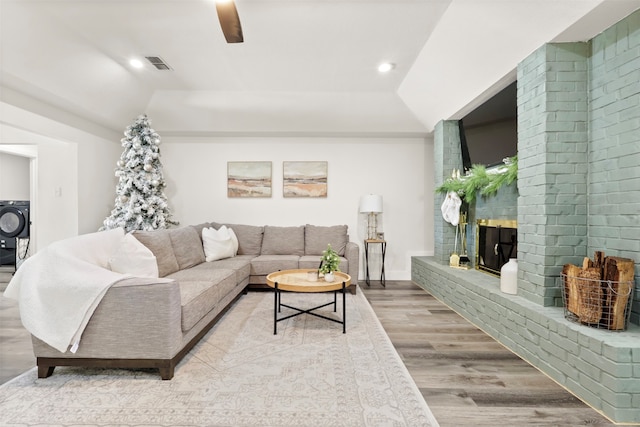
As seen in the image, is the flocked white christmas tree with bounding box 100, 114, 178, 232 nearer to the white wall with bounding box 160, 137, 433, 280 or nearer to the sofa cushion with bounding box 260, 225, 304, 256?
the white wall with bounding box 160, 137, 433, 280

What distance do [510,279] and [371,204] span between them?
8.10 ft

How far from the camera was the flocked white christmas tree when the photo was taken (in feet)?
15.3

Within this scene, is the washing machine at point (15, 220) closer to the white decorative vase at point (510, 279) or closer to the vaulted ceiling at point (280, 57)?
the vaulted ceiling at point (280, 57)

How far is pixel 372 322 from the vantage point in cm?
327

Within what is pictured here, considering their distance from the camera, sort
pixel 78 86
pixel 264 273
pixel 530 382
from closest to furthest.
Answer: pixel 530 382
pixel 78 86
pixel 264 273

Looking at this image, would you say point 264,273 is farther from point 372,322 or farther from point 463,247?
point 463,247

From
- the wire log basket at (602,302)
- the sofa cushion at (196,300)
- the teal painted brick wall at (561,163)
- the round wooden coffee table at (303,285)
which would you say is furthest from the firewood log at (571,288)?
the sofa cushion at (196,300)

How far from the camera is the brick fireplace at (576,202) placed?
1898mm

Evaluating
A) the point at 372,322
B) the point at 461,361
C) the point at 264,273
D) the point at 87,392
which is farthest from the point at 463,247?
the point at 87,392

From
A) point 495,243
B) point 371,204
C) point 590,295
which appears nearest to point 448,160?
point 371,204

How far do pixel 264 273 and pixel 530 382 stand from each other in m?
3.23

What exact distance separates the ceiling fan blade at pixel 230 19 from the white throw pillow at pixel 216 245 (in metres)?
2.79

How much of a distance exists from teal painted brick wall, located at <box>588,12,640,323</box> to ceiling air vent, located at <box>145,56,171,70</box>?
13.8 feet

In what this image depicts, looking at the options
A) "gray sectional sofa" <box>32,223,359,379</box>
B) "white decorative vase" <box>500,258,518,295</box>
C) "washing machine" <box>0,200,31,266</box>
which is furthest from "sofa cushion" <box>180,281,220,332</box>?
"washing machine" <box>0,200,31,266</box>
